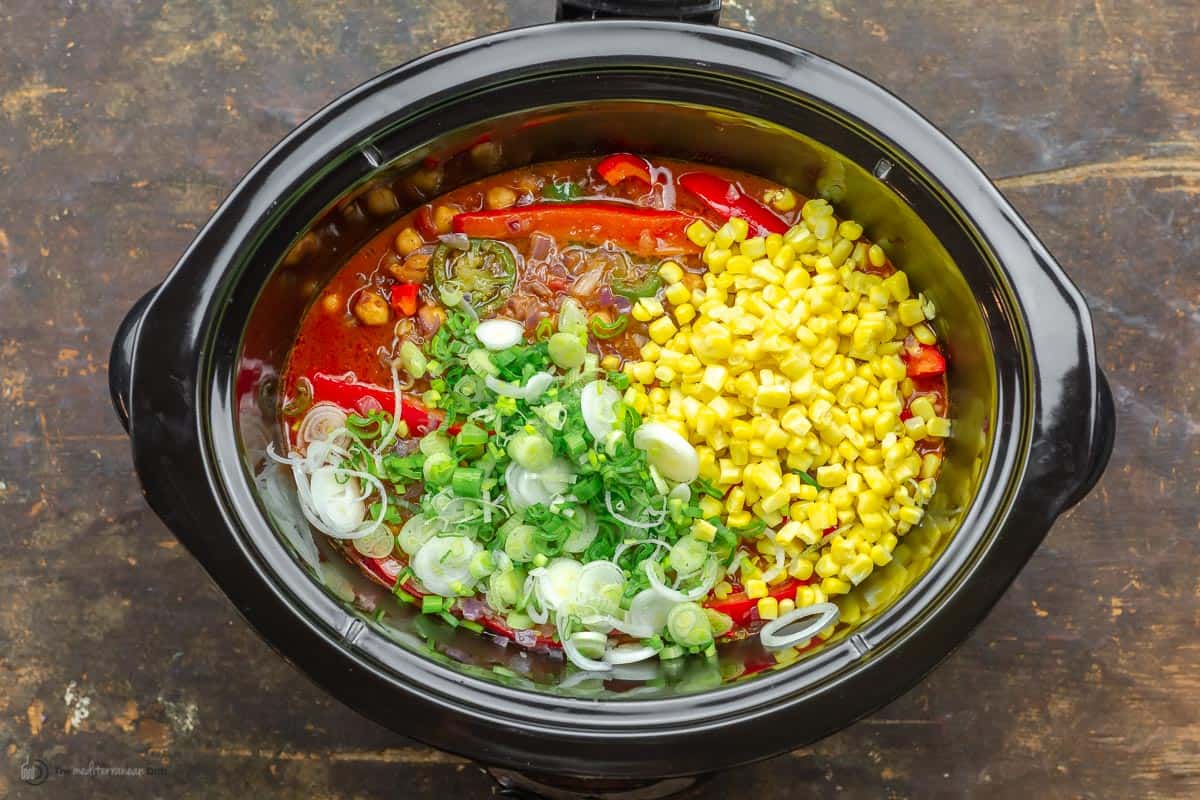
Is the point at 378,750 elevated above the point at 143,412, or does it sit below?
below

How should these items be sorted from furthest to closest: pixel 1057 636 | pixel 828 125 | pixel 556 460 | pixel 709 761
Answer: pixel 1057 636 < pixel 556 460 < pixel 828 125 < pixel 709 761

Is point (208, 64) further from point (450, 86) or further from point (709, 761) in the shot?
point (709, 761)

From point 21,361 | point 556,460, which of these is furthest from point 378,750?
point 21,361

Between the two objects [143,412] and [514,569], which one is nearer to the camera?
[143,412]

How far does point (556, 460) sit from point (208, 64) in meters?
1.57

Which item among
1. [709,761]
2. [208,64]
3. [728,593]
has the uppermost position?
[208,64]

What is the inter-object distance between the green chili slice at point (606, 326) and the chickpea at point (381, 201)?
58 centimetres

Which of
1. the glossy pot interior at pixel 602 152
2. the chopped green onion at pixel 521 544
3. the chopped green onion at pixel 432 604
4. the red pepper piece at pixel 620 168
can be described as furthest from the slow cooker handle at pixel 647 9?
the chopped green onion at pixel 432 604

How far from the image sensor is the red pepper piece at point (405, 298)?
251 centimetres

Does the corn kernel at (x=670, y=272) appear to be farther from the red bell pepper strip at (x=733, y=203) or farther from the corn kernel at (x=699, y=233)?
the red bell pepper strip at (x=733, y=203)

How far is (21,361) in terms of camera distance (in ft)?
9.01

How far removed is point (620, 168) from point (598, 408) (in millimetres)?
666

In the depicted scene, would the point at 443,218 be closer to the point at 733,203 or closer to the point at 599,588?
A: the point at 733,203

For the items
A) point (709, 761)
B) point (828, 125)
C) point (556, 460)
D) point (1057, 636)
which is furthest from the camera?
point (1057, 636)
